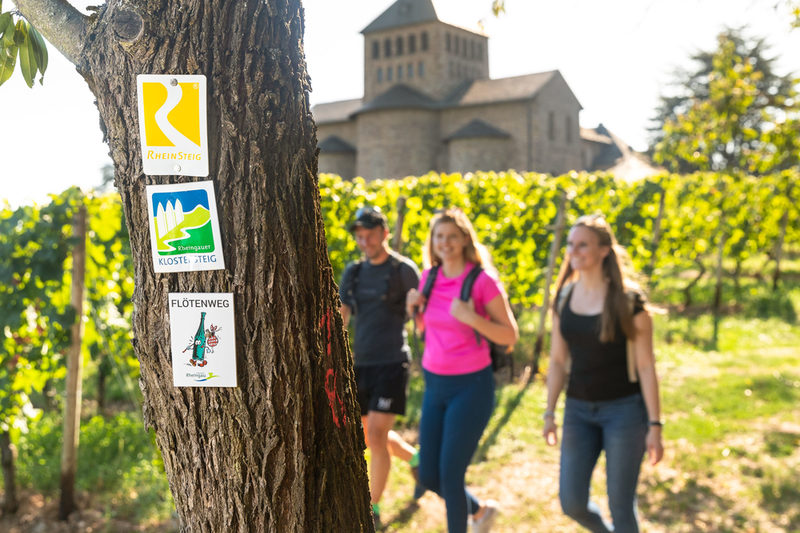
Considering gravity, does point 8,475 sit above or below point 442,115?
below

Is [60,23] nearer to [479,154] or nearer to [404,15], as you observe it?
[479,154]

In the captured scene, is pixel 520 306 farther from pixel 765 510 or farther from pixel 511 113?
pixel 511 113

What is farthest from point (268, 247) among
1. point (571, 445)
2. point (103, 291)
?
point (103, 291)

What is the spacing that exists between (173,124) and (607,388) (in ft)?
8.54

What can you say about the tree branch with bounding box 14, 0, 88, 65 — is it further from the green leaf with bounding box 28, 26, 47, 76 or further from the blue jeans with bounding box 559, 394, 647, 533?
the blue jeans with bounding box 559, 394, 647, 533

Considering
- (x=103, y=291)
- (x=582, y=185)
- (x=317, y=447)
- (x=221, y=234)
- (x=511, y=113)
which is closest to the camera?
(x=221, y=234)

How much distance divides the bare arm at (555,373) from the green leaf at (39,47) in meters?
2.71

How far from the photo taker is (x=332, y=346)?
183 centimetres

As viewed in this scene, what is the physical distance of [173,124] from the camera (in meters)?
1.62

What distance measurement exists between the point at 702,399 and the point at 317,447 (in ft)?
22.4

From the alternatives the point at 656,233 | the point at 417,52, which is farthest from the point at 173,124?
the point at 417,52

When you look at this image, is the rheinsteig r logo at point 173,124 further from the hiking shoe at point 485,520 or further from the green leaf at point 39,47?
the hiking shoe at point 485,520

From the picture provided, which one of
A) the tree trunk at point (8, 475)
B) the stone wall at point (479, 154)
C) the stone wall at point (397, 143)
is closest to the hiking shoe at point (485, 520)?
the tree trunk at point (8, 475)

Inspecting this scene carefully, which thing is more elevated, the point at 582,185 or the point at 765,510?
the point at 582,185
